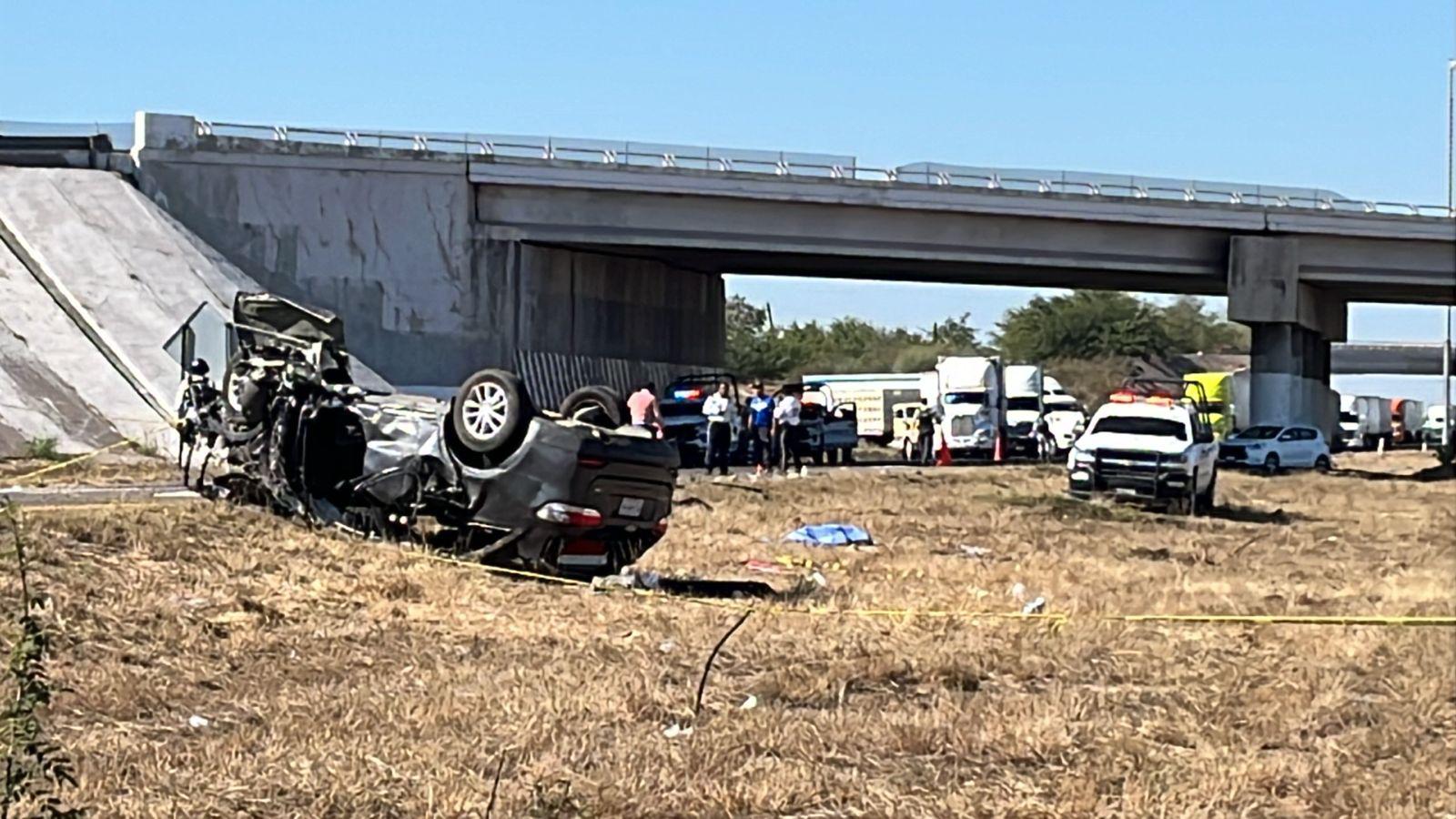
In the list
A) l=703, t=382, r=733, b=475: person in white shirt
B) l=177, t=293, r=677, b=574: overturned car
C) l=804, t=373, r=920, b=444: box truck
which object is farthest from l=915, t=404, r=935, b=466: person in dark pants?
l=177, t=293, r=677, b=574: overturned car

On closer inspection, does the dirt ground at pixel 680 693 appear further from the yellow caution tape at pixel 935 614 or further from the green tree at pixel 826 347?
the green tree at pixel 826 347

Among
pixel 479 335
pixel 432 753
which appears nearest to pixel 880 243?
pixel 479 335

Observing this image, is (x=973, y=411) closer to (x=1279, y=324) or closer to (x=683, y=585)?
(x=1279, y=324)

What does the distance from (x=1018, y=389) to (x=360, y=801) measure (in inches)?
2186

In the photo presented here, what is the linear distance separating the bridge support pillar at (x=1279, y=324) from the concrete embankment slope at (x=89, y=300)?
27.4 meters

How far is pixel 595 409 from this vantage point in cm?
1533

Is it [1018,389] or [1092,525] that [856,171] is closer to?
[1018,389]

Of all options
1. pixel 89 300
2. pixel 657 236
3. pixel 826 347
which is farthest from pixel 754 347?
pixel 89 300

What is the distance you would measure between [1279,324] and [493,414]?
44.6 metres

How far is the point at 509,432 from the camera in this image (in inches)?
545

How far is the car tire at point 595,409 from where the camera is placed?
1517 centimetres

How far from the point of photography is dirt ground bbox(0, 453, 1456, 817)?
295 inches

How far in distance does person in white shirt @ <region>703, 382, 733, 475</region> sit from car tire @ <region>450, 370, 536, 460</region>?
730 inches

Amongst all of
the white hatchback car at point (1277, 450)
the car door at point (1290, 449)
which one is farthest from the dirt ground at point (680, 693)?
the car door at point (1290, 449)
